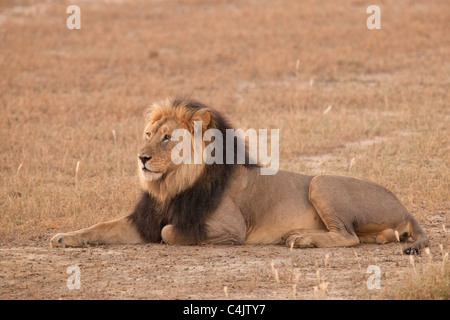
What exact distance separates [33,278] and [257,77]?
388 inches

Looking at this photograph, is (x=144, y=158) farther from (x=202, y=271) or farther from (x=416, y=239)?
(x=416, y=239)

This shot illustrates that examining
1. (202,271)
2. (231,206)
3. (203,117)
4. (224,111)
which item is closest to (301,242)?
(231,206)

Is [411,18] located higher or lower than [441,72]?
higher

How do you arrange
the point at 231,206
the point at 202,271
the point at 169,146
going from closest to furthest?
1. the point at 202,271
2. the point at 169,146
3. the point at 231,206

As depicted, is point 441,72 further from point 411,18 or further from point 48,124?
point 48,124

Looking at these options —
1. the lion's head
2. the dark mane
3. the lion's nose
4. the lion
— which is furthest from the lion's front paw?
the lion's nose

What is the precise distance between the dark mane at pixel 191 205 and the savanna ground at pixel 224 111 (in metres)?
0.23

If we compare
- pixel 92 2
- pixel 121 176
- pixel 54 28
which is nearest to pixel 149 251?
pixel 121 176

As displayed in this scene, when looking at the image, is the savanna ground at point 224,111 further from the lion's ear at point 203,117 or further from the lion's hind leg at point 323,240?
the lion's ear at point 203,117

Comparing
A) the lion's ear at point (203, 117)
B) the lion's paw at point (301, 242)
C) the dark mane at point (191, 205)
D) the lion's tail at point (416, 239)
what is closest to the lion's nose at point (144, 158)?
the dark mane at point (191, 205)

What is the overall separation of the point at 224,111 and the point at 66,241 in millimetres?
6450

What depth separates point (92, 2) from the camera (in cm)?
2158

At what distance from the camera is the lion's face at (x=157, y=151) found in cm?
607

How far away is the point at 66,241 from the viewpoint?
621 centimetres
